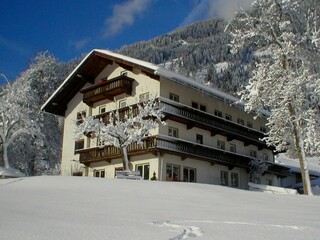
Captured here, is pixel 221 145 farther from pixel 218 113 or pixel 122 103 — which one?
pixel 122 103

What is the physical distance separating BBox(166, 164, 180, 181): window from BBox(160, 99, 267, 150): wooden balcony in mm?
3566

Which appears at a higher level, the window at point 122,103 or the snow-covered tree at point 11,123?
the window at point 122,103

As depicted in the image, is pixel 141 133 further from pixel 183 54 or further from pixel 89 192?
pixel 183 54

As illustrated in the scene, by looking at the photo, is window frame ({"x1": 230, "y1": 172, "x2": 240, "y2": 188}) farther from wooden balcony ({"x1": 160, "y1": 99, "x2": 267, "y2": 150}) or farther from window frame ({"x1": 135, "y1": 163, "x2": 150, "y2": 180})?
window frame ({"x1": 135, "y1": 163, "x2": 150, "y2": 180})

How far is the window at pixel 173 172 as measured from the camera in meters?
30.3

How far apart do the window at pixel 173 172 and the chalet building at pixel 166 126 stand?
1.2 inches

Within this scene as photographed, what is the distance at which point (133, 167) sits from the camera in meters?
31.1

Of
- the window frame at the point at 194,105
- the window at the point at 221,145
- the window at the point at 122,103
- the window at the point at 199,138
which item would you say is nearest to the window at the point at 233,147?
the window at the point at 221,145

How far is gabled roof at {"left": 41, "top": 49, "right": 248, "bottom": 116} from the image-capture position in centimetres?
2962

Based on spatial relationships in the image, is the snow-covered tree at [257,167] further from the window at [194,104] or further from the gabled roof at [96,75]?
the window at [194,104]

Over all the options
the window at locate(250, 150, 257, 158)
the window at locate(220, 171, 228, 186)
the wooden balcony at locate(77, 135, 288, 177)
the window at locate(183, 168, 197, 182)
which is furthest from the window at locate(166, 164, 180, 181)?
the window at locate(250, 150, 257, 158)

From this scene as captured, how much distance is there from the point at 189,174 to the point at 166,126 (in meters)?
4.46

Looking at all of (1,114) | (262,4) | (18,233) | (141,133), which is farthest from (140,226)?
(1,114)

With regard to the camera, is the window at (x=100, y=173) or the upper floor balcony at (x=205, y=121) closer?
the upper floor balcony at (x=205, y=121)
